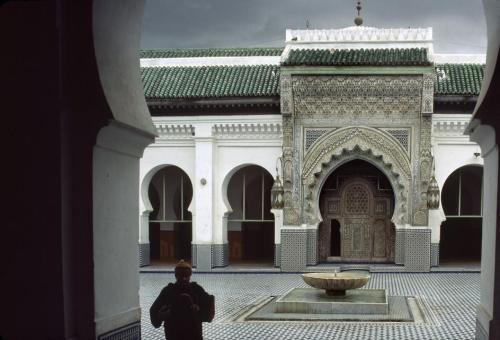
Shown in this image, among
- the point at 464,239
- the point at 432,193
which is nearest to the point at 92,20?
the point at 432,193

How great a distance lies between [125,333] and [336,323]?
12.7 ft

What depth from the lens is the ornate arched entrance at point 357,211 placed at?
11609mm

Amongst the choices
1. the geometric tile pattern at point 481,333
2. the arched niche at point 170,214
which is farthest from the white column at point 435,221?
the geometric tile pattern at point 481,333

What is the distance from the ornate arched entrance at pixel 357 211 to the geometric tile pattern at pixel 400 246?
0.44m

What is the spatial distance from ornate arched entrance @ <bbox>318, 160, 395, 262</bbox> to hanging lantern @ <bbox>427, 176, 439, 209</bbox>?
3.08 ft

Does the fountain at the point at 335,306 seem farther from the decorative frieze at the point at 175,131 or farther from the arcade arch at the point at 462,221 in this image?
the arcade arch at the point at 462,221

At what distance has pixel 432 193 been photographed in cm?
1077

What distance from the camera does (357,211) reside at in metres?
11.7

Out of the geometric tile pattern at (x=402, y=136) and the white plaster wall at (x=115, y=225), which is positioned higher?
the geometric tile pattern at (x=402, y=136)

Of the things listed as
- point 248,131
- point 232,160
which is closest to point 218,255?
point 232,160

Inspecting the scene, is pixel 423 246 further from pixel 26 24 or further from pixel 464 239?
pixel 26 24

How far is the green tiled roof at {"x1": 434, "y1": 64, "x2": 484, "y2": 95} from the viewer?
10969 millimetres

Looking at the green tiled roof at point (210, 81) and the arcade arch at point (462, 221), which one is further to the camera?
the arcade arch at point (462, 221)

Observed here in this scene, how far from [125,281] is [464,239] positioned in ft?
38.0
